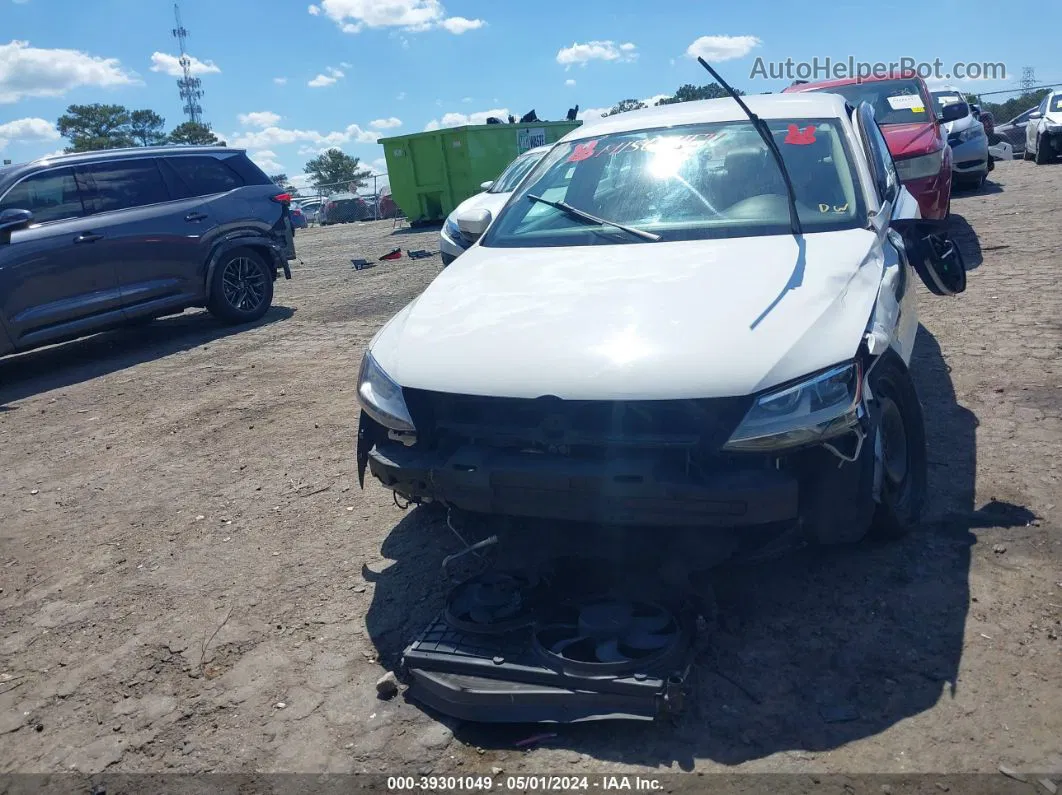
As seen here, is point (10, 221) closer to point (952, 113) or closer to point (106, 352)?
point (106, 352)

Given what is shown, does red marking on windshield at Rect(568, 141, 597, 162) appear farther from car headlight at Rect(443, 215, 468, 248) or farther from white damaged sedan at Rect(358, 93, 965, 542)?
car headlight at Rect(443, 215, 468, 248)

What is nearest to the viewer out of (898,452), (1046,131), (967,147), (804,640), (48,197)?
(804,640)

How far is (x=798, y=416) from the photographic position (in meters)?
2.75

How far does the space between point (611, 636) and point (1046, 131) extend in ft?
55.6

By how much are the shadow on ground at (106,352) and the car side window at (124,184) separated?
56.7 inches

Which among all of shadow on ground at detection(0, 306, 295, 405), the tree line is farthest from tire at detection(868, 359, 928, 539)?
the tree line

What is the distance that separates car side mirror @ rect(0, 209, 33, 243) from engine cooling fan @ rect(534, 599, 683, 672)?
6.81m

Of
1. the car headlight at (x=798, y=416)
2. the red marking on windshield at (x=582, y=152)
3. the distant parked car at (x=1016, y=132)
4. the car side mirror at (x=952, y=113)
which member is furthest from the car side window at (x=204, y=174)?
the distant parked car at (x=1016, y=132)

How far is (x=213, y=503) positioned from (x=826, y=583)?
317 centimetres

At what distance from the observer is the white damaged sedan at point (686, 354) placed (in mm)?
2801

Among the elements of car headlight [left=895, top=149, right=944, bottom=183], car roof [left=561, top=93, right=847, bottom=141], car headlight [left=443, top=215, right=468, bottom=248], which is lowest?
car headlight [left=443, top=215, right=468, bottom=248]

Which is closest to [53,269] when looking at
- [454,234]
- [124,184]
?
[124,184]

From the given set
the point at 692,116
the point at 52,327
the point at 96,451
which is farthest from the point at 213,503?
the point at 52,327

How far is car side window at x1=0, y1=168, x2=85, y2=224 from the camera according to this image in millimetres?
7887
